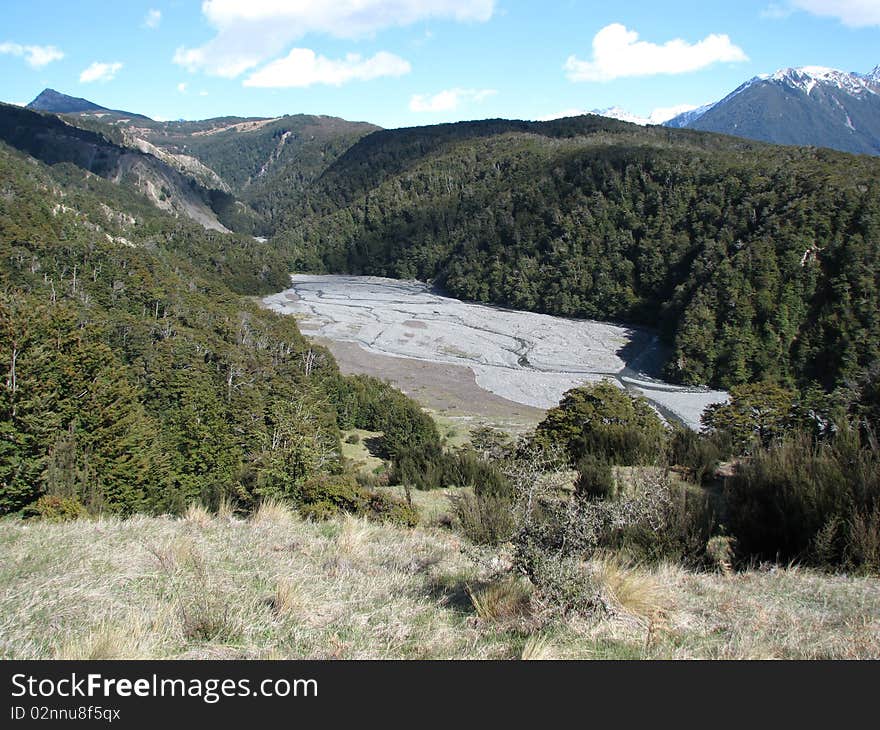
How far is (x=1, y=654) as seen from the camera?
155 inches

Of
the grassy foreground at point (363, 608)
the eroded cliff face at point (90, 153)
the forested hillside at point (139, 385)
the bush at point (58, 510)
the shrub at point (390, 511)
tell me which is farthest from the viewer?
the eroded cliff face at point (90, 153)

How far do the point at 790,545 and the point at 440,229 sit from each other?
5322 inches

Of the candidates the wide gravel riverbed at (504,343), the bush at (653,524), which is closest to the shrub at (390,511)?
the bush at (653,524)

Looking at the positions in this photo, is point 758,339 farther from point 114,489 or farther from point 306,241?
point 306,241

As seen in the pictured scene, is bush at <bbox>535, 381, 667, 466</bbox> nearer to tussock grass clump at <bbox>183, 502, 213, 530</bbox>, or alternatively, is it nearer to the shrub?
the shrub

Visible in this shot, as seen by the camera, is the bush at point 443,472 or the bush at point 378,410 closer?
the bush at point 443,472

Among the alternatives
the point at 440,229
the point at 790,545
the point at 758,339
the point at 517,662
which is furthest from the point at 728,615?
the point at 440,229

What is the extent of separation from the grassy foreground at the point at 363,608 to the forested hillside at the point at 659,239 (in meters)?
54.7

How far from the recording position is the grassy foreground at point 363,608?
14.0 feet

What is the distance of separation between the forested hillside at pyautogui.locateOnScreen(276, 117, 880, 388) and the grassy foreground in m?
54.7

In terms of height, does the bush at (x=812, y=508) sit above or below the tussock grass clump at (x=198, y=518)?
above

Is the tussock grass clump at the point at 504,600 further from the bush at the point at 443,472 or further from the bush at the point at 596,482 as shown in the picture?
the bush at the point at 443,472

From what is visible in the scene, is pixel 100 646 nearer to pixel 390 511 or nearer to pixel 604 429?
pixel 390 511

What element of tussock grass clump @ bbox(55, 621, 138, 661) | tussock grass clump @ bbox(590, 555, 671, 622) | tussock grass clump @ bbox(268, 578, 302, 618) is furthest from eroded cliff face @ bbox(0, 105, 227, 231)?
tussock grass clump @ bbox(590, 555, 671, 622)
